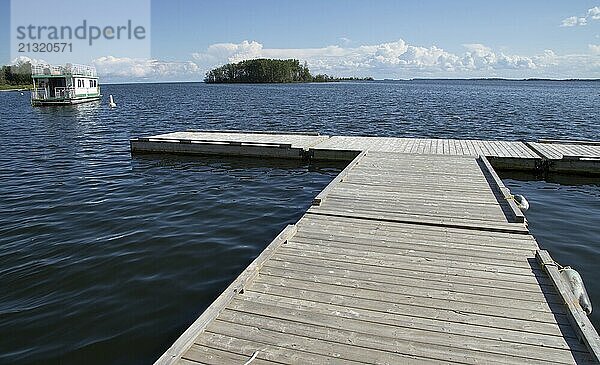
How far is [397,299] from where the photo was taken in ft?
14.5

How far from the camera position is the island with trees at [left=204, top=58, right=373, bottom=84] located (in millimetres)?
149625

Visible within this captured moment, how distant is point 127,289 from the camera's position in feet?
20.5

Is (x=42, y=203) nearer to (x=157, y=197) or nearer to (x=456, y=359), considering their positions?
(x=157, y=197)

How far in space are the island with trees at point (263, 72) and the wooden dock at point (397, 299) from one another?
148m

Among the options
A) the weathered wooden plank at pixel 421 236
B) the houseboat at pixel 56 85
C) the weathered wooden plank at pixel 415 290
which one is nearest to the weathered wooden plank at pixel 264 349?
the weathered wooden plank at pixel 415 290

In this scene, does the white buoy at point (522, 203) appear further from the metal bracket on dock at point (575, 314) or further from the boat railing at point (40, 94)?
the boat railing at point (40, 94)

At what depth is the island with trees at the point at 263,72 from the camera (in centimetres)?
14962

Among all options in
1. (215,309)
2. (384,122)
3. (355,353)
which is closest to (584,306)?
(355,353)

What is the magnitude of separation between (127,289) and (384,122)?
2322 centimetres

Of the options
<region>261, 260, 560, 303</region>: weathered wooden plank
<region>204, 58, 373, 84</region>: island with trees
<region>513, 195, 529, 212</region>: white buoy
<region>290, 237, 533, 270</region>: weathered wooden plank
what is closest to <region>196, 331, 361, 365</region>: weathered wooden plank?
<region>261, 260, 560, 303</region>: weathered wooden plank

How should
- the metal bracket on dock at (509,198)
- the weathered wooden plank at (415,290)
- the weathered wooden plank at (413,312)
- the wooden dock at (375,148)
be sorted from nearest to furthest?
the weathered wooden plank at (413,312) → the weathered wooden plank at (415,290) → the metal bracket on dock at (509,198) → the wooden dock at (375,148)

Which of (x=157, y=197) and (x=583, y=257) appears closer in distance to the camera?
(x=583, y=257)

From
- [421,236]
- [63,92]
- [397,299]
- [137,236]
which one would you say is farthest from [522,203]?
[63,92]

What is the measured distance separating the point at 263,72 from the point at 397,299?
150686 millimetres
